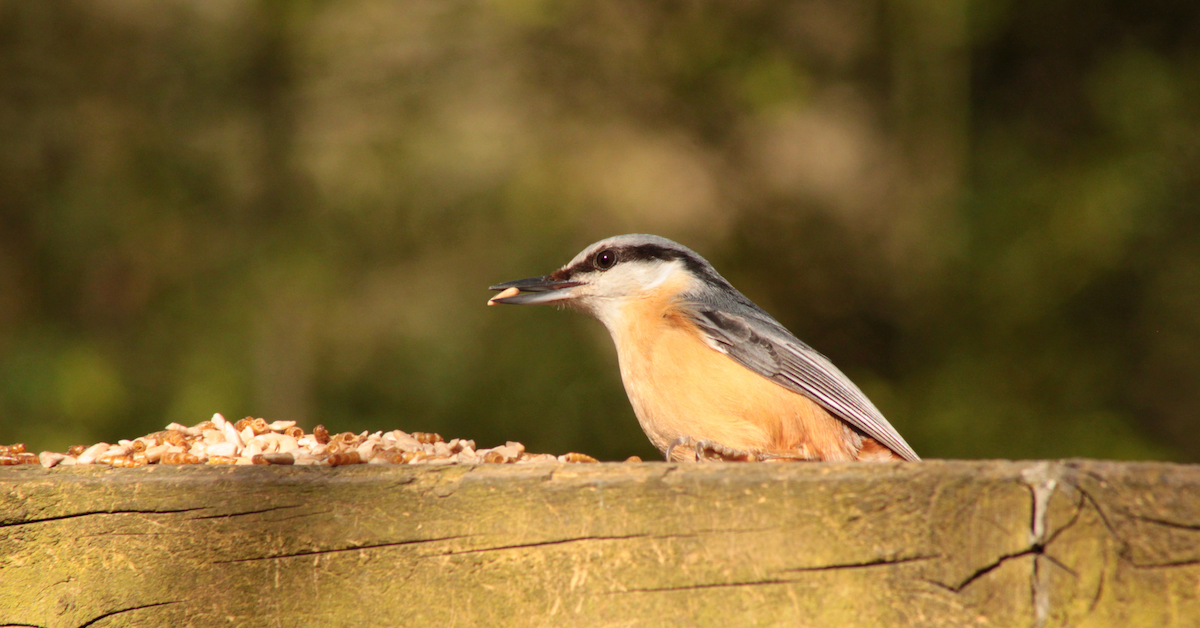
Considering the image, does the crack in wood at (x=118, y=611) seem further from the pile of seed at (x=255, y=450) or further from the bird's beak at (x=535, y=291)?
the bird's beak at (x=535, y=291)

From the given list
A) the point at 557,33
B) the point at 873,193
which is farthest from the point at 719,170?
the point at 557,33

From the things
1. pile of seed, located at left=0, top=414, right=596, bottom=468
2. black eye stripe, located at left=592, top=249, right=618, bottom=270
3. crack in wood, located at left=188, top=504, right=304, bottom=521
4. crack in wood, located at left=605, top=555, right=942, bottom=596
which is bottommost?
crack in wood, located at left=605, top=555, right=942, bottom=596

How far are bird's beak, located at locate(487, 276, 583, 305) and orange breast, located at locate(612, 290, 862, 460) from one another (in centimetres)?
33

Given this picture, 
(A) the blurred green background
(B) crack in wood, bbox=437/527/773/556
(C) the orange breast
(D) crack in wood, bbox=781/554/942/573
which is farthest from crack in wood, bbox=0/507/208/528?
(A) the blurred green background

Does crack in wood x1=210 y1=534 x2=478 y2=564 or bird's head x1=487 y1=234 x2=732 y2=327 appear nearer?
crack in wood x1=210 y1=534 x2=478 y2=564

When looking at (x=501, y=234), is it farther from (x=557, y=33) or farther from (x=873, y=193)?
(x=873, y=193)

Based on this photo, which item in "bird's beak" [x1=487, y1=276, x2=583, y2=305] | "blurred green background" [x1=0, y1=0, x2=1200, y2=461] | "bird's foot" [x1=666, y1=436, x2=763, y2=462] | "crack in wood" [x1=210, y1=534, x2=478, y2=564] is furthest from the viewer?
"blurred green background" [x1=0, y1=0, x2=1200, y2=461]

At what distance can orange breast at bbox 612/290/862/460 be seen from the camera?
2.25m

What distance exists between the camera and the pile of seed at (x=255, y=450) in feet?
5.07

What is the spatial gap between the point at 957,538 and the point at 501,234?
199 inches

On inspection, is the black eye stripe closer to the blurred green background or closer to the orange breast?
the orange breast

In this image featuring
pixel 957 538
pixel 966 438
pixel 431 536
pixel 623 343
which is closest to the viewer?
pixel 957 538

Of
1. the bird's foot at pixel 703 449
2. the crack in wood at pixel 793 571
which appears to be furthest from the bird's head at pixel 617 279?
the crack in wood at pixel 793 571

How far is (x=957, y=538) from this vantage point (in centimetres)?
107
